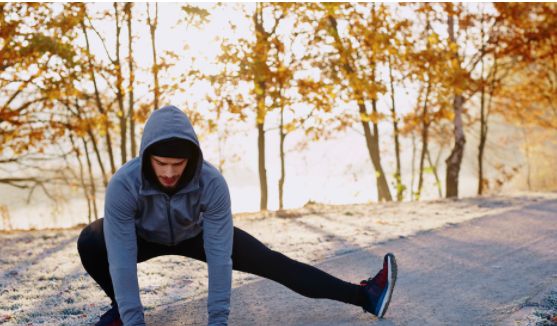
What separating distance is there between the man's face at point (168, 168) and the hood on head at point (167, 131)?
2.5 inches

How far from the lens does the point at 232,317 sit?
11.7ft

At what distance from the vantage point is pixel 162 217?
2.96 metres

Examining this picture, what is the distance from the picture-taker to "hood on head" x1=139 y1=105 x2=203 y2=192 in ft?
8.84

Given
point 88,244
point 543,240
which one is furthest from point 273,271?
point 543,240

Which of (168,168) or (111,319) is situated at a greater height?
(168,168)

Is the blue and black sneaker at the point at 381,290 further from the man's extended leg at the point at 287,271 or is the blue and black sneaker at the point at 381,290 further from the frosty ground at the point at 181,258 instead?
the frosty ground at the point at 181,258

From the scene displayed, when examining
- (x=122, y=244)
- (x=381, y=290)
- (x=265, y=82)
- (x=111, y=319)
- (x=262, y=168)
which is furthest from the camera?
(x=262, y=168)

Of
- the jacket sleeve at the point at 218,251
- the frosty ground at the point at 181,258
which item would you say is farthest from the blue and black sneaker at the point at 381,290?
the jacket sleeve at the point at 218,251

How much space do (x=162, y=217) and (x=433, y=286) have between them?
2232mm

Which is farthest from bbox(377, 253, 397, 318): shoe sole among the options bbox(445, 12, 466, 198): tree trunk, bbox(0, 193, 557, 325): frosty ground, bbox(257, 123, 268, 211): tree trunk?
bbox(257, 123, 268, 211): tree trunk

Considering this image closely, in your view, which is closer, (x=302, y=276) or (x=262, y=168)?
(x=302, y=276)

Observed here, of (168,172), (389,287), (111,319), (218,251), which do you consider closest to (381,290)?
(389,287)

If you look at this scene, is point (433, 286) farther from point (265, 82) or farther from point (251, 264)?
point (265, 82)

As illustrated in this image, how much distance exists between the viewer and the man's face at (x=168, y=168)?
2723mm
